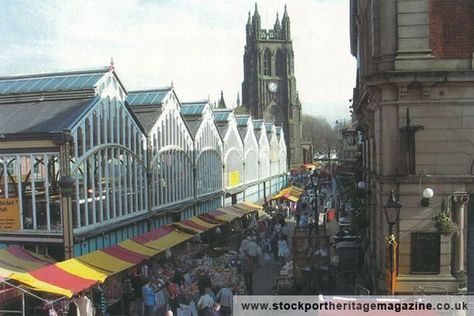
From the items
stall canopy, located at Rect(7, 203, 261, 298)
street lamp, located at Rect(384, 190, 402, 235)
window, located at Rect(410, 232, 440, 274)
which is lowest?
stall canopy, located at Rect(7, 203, 261, 298)

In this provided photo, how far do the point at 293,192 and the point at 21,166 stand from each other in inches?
1154

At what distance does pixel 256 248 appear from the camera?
20188 millimetres

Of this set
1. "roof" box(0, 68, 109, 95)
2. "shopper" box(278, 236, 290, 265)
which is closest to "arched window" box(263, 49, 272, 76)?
"roof" box(0, 68, 109, 95)

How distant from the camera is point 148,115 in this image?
23844 mm

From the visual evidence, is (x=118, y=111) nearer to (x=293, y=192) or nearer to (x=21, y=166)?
(x=21, y=166)

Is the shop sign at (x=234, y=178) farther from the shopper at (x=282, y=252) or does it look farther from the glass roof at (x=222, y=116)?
the shopper at (x=282, y=252)

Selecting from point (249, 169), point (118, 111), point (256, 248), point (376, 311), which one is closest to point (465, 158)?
point (376, 311)

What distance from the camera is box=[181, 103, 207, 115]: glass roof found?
31127 millimetres

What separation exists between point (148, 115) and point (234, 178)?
47.7 ft

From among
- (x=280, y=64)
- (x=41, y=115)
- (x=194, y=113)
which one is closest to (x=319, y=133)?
(x=280, y=64)

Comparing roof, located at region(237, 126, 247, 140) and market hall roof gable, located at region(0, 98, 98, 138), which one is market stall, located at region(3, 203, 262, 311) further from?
roof, located at region(237, 126, 247, 140)

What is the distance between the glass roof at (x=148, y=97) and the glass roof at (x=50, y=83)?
15.0ft

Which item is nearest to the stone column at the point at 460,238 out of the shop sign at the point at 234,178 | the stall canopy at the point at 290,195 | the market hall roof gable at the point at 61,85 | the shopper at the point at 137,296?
the shopper at the point at 137,296

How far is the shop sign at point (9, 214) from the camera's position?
16719 millimetres
